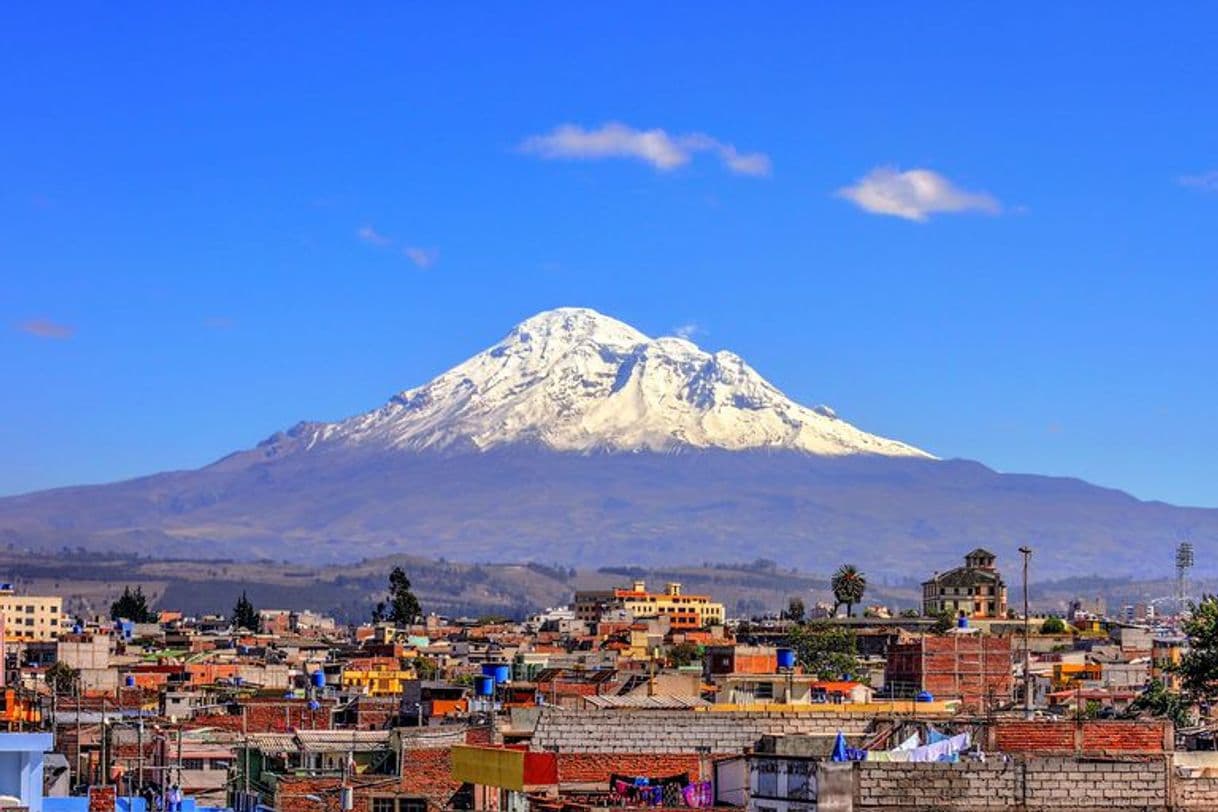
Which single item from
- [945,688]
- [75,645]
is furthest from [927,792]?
[75,645]

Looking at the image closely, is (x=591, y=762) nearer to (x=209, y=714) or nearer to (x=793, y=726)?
(x=793, y=726)

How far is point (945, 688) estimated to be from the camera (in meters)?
91.7

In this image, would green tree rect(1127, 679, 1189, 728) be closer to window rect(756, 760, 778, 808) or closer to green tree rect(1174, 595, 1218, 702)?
green tree rect(1174, 595, 1218, 702)

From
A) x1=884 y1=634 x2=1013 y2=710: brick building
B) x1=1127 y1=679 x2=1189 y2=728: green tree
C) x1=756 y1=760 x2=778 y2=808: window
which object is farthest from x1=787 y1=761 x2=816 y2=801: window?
x1=884 y1=634 x2=1013 y2=710: brick building

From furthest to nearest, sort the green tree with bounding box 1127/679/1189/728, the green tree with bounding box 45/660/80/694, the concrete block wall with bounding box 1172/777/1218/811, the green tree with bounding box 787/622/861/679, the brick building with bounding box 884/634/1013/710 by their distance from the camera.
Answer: the green tree with bounding box 787/622/861/679, the green tree with bounding box 45/660/80/694, the brick building with bounding box 884/634/1013/710, the green tree with bounding box 1127/679/1189/728, the concrete block wall with bounding box 1172/777/1218/811

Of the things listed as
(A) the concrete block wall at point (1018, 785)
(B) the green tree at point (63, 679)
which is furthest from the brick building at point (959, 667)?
(A) the concrete block wall at point (1018, 785)

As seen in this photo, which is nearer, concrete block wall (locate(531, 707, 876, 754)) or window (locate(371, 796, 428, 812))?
concrete block wall (locate(531, 707, 876, 754))

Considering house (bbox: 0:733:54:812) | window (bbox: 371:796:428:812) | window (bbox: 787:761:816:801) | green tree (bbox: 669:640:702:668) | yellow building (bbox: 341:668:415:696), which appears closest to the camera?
window (bbox: 787:761:816:801)

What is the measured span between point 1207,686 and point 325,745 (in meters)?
23.5

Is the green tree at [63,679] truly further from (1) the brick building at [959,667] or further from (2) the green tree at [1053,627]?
(2) the green tree at [1053,627]

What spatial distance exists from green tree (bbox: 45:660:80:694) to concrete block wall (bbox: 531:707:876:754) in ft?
184

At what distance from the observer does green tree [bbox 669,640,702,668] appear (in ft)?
450

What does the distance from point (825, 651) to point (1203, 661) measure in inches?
3380

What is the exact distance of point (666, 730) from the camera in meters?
43.0
